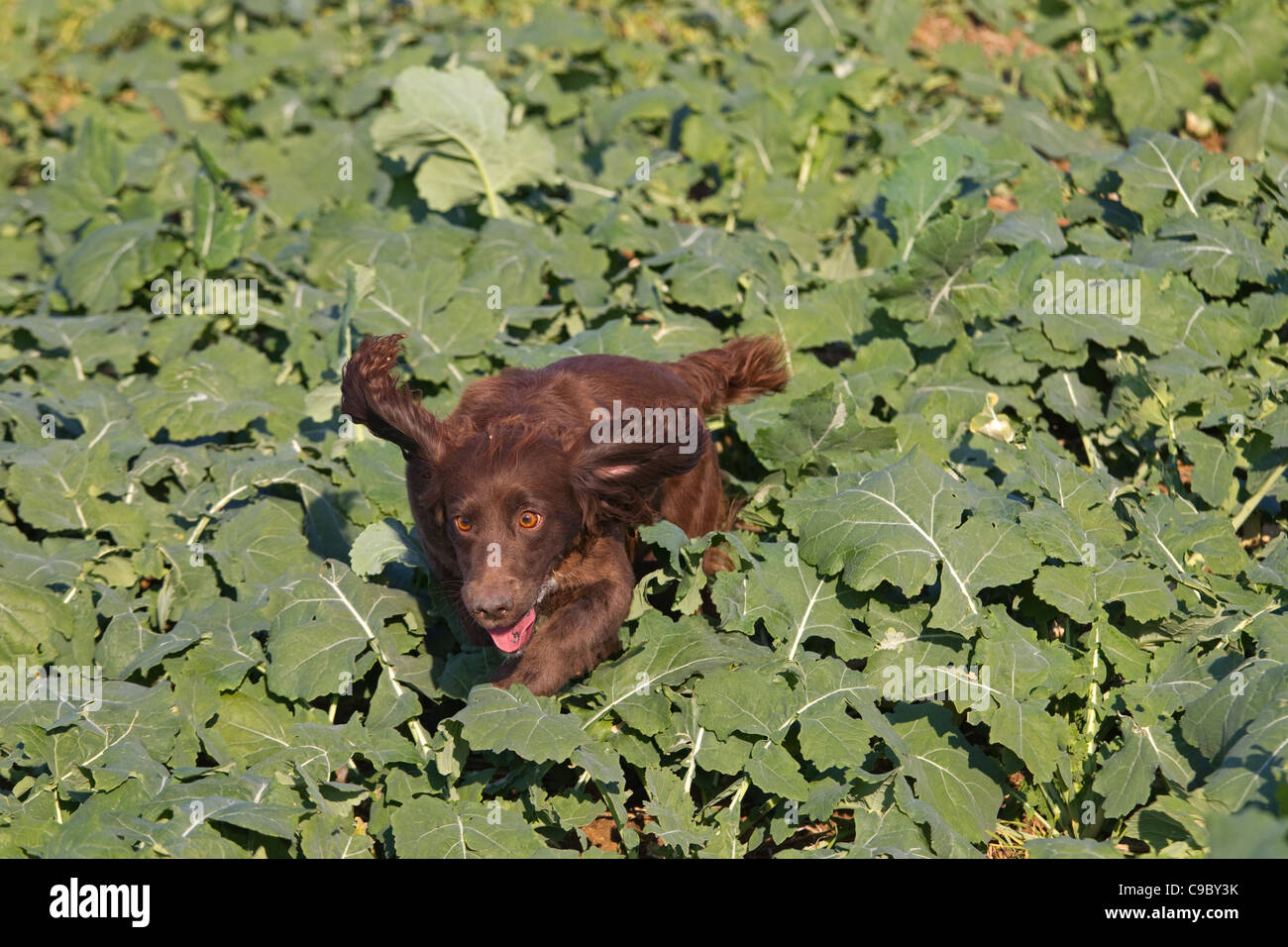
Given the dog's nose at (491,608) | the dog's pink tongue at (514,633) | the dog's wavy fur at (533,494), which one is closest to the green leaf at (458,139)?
the dog's wavy fur at (533,494)

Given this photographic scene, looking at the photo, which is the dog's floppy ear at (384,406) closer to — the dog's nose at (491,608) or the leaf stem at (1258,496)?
the dog's nose at (491,608)

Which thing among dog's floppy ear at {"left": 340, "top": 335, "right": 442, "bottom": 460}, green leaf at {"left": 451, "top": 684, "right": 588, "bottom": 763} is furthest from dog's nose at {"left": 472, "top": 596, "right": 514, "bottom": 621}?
dog's floppy ear at {"left": 340, "top": 335, "right": 442, "bottom": 460}

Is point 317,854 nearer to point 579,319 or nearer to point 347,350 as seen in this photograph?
point 347,350

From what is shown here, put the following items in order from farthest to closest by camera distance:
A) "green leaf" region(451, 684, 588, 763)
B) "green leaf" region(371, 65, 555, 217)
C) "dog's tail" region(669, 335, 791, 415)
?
"green leaf" region(371, 65, 555, 217) → "dog's tail" region(669, 335, 791, 415) → "green leaf" region(451, 684, 588, 763)

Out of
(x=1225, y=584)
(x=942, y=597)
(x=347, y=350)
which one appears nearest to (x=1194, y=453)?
(x=1225, y=584)

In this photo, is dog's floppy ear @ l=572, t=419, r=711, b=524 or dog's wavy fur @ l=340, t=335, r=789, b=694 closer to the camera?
dog's wavy fur @ l=340, t=335, r=789, b=694

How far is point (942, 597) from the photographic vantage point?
5.45 m

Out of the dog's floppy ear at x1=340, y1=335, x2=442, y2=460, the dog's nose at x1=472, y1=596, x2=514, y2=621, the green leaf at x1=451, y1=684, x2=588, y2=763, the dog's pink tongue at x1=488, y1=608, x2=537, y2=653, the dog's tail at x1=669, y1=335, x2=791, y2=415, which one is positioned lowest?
the green leaf at x1=451, y1=684, x2=588, y2=763

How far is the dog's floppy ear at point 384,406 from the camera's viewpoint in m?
5.42

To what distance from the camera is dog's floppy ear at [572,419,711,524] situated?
5.47 meters

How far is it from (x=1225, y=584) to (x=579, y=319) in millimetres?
4233

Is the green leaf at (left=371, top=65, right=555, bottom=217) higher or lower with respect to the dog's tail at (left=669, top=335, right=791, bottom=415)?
higher

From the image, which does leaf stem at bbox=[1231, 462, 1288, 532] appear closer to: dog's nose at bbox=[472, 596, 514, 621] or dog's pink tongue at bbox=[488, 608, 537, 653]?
dog's pink tongue at bbox=[488, 608, 537, 653]

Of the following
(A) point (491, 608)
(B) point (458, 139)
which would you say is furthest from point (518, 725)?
(B) point (458, 139)
